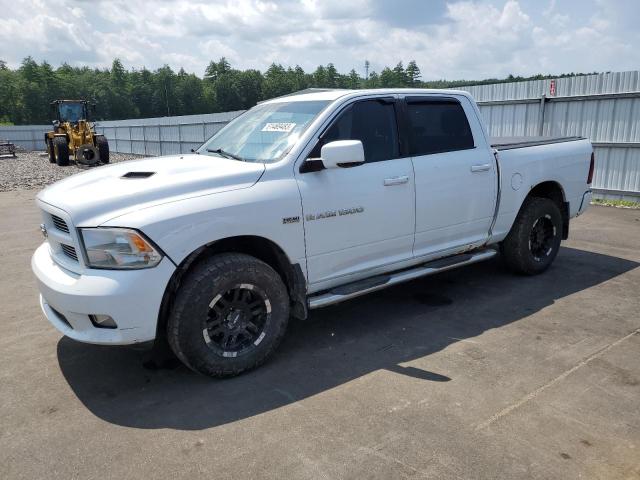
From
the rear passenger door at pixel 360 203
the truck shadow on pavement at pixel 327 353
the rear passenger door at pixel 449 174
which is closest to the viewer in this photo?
the truck shadow on pavement at pixel 327 353

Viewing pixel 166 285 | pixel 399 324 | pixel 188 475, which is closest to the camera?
pixel 188 475

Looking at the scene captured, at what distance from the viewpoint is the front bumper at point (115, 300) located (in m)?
3.20

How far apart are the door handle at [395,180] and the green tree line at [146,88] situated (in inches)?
3198

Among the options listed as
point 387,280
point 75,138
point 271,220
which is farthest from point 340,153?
point 75,138

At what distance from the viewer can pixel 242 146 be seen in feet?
14.5

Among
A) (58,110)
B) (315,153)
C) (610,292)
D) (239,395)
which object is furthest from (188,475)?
(58,110)

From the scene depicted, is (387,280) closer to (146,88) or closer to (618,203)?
(618,203)

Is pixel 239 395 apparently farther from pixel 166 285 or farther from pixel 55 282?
pixel 55 282

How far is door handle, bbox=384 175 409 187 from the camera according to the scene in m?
4.30

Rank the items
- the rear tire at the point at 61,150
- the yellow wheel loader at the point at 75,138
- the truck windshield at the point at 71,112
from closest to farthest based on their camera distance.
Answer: the rear tire at the point at 61,150 → the yellow wheel loader at the point at 75,138 → the truck windshield at the point at 71,112

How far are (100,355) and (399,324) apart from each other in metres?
2.58

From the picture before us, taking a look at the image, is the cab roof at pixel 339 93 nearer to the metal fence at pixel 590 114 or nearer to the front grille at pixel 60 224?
the front grille at pixel 60 224

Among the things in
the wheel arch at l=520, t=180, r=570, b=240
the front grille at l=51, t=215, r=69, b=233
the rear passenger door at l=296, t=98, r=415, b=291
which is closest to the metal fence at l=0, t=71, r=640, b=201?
the wheel arch at l=520, t=180, r=570, b=240

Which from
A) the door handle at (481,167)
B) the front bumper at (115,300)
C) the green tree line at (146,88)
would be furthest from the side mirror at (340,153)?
the green tree line at (146,88)
